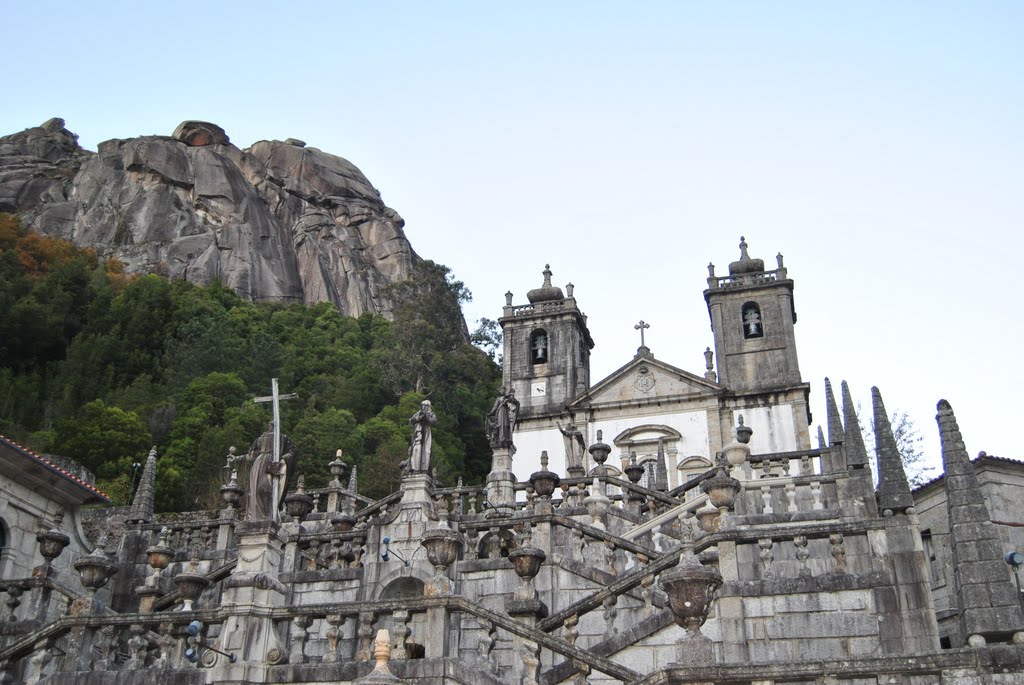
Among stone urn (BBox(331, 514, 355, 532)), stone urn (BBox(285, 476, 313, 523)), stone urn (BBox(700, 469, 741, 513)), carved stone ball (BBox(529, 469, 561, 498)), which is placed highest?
stone urn (BBox(285, 476, 313, 523))

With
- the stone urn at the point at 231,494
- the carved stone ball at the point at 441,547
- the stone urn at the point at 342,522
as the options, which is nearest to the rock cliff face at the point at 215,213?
the stone urn at the point at 231,494

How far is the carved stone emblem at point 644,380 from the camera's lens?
37094 mm

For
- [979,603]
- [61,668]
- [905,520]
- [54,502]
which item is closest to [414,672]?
[61,668]

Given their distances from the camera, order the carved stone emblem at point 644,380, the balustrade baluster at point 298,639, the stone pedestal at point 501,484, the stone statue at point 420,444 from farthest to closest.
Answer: the carved stone emblem at point 644,380, the stone pedestal at point 501,484, the stone statue at point 420,444, the balustrade baluster at point 298,639

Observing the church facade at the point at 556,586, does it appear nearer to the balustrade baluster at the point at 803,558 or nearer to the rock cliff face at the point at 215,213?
the balustrade baluster at the point at 803,558

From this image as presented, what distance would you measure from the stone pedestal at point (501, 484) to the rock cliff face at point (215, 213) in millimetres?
44337

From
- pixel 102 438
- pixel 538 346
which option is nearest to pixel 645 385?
pixel 538 346

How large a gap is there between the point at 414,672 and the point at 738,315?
31.7 m

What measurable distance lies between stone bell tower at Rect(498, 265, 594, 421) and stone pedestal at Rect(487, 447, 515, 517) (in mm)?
18342

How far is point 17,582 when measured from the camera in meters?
13.0

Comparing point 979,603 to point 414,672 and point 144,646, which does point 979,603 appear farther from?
point 144,646

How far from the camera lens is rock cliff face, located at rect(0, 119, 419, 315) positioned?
62.9 m

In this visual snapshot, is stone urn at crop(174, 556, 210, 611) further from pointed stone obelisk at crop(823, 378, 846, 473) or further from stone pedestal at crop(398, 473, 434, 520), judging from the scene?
pointed stone obelisk at crop(823, 378, 846, 473)

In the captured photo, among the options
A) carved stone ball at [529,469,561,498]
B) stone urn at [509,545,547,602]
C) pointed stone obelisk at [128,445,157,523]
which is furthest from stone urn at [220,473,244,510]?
stone urn at [509,545,547,602]
